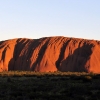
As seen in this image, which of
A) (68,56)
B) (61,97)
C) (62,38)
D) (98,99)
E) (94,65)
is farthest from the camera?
(62,38)

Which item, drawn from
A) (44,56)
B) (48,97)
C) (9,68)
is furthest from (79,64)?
(48,97)

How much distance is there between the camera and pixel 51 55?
80.1 m

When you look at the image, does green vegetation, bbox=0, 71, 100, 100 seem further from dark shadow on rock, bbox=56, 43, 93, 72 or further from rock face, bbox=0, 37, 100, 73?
rock face, bbox=0, 37, 100, 73

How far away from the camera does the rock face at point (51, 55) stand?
75750mm

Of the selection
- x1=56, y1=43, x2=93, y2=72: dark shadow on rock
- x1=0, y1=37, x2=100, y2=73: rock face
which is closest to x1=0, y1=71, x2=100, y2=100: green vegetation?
x1=56, y1=43, x2=93, y2=72: dark shadow on rock

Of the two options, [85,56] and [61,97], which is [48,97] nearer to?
[61,97]

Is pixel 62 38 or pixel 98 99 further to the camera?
pixel 62 38

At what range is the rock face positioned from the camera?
7575 cm

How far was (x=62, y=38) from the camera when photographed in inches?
3366

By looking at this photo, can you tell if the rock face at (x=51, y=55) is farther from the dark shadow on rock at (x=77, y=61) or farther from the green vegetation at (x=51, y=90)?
the green vegetation at (x=51, y=90)

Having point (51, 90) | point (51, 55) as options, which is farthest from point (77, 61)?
point (51, 90)

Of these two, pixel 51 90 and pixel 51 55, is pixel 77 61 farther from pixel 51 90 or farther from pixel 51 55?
pixel 51 90

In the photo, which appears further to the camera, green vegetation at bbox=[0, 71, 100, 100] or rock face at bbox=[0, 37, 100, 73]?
rock face at bbox=[0, 37, 100, 73]

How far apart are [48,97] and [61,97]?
0.79 meters
